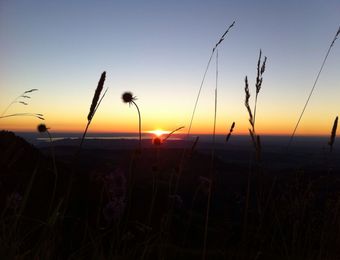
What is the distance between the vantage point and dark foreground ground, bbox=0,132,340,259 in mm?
2432

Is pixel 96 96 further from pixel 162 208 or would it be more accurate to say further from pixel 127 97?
pixel 162 208

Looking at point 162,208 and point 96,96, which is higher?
point 96,96

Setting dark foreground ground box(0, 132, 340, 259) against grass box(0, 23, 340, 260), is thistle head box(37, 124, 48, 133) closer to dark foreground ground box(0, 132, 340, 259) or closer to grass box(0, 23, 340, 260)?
grass box(0, 23, 340, 260)

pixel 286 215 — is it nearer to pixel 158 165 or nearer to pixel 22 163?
pixel 158 165

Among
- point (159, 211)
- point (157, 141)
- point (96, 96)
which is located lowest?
point (159, 211)

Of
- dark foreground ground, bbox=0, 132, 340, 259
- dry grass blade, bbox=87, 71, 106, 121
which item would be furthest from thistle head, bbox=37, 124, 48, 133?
dry grass blade, bbox=87, 71, 106, 121

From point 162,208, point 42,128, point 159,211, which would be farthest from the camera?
point 162,208

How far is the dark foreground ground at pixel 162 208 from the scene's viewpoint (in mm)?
2432

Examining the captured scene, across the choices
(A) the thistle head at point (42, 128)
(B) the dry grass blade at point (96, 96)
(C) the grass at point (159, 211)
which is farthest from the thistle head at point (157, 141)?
(B) the dry grass blade at point (96, 96)

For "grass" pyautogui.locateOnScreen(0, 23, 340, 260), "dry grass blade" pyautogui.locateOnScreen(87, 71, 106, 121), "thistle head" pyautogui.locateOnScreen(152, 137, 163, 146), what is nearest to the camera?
"dry grass blade" pyautogui.locateOnScreen(87, 71, 106, 121)

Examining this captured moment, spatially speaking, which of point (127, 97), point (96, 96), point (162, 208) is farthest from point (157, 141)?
point (162, 208)

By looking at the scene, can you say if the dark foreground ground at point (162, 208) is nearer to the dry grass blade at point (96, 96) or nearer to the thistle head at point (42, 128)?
the thistle head at point (42, 128)

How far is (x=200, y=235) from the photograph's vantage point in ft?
23.4

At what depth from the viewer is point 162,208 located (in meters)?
8.09
